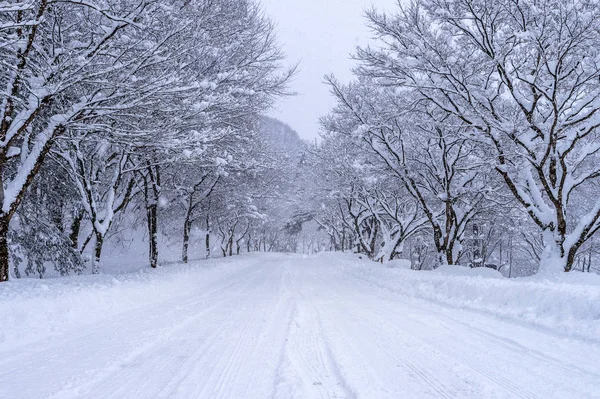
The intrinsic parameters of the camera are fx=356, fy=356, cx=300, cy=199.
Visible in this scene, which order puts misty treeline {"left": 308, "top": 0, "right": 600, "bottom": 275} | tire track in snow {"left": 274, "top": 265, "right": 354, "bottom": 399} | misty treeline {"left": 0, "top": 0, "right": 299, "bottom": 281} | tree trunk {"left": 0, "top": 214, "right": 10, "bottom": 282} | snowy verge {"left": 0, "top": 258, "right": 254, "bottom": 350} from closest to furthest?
tire track in snow {"left": 274, "top": 265, "right": 354, "bottom": 399}, snowy verge {"left": 0, "top": 258, "right": 254, "bottom": 350}, misty treeline {"left": 0, "top": 0, "right": 299, "bottom": 281}, tree trunk {"left": 0, "top": 214, "right": 10, "bottom": 282}, misty treeline {"left": 308, "top": 0, "right": 600, "bottom": 275}

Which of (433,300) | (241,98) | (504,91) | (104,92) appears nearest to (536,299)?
(433,300)

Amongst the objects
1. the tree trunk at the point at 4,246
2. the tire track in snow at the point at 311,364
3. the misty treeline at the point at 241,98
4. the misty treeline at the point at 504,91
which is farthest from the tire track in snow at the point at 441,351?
the tree trunk at the point at 4,246

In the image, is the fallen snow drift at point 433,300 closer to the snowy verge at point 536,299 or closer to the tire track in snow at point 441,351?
the snowy verge at point 536,299

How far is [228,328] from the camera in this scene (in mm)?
5539

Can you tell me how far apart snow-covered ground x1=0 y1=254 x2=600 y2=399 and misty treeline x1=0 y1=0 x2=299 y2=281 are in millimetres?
3775

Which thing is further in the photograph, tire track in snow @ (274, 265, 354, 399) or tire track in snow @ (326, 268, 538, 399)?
tire track in snow @ (326, 268, 538, 399)

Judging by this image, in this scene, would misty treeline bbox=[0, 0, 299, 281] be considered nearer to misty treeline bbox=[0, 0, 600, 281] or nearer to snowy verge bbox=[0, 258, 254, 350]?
misty treeline bbox=[0, 0, 600, 281]

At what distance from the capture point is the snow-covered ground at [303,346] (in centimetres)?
329

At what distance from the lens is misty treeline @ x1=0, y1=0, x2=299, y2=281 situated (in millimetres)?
7574

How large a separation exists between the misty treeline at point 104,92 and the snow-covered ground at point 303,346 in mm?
3775

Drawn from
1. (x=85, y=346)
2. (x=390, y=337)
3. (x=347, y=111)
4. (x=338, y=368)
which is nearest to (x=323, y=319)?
(x=390, y=337)

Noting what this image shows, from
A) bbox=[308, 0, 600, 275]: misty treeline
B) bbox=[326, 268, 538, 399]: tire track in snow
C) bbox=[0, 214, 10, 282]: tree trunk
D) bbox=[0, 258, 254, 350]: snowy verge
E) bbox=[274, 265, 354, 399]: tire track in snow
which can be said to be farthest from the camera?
bbox=[308, 0, 600, 275]: misty treeline

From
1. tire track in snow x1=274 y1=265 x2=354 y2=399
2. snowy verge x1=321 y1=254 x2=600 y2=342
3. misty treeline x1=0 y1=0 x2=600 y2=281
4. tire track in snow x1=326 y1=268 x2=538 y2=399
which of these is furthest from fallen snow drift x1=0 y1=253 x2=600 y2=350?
tire track in snow x1=274 y1=265 x2=354 y2=399

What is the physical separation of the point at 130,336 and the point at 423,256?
43.5 metres
